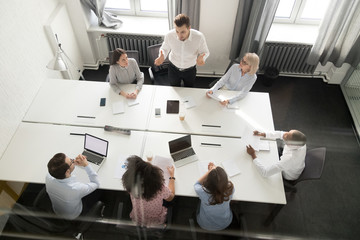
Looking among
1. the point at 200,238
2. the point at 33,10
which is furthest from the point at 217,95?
the point at 33,10

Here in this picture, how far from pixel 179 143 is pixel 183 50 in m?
1.18

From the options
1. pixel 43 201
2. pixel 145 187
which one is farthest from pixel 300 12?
pixel 43 201

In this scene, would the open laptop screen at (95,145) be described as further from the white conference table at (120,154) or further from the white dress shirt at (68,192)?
the white dress shirt at (68,192)

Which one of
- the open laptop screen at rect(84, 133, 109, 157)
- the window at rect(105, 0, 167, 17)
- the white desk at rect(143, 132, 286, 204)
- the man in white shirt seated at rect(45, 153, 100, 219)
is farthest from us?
the window at rect(105, 0, 167, 17)

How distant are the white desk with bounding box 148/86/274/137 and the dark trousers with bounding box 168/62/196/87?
264mm

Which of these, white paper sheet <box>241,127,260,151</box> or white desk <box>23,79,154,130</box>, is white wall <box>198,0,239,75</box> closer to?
white desk <box>23,79,154,130</box>

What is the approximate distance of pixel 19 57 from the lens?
10.1 feet

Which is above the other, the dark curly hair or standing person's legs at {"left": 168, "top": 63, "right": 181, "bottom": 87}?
the dark curly hair

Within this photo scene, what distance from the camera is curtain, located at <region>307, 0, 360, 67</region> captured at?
3.75 m

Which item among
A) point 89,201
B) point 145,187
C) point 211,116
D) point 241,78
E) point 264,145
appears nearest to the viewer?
point 145,187

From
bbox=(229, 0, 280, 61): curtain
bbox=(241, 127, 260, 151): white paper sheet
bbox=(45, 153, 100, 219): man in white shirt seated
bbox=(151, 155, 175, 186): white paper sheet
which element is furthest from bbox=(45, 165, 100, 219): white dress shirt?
bbox=(229, 0, 280, 61): curtain

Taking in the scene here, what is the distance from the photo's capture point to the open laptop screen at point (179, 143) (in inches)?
109

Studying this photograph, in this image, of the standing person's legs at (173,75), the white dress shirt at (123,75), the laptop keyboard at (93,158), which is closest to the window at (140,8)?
the standing person's legs at (173,75)

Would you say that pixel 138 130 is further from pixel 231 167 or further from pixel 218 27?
pixel 218 27
